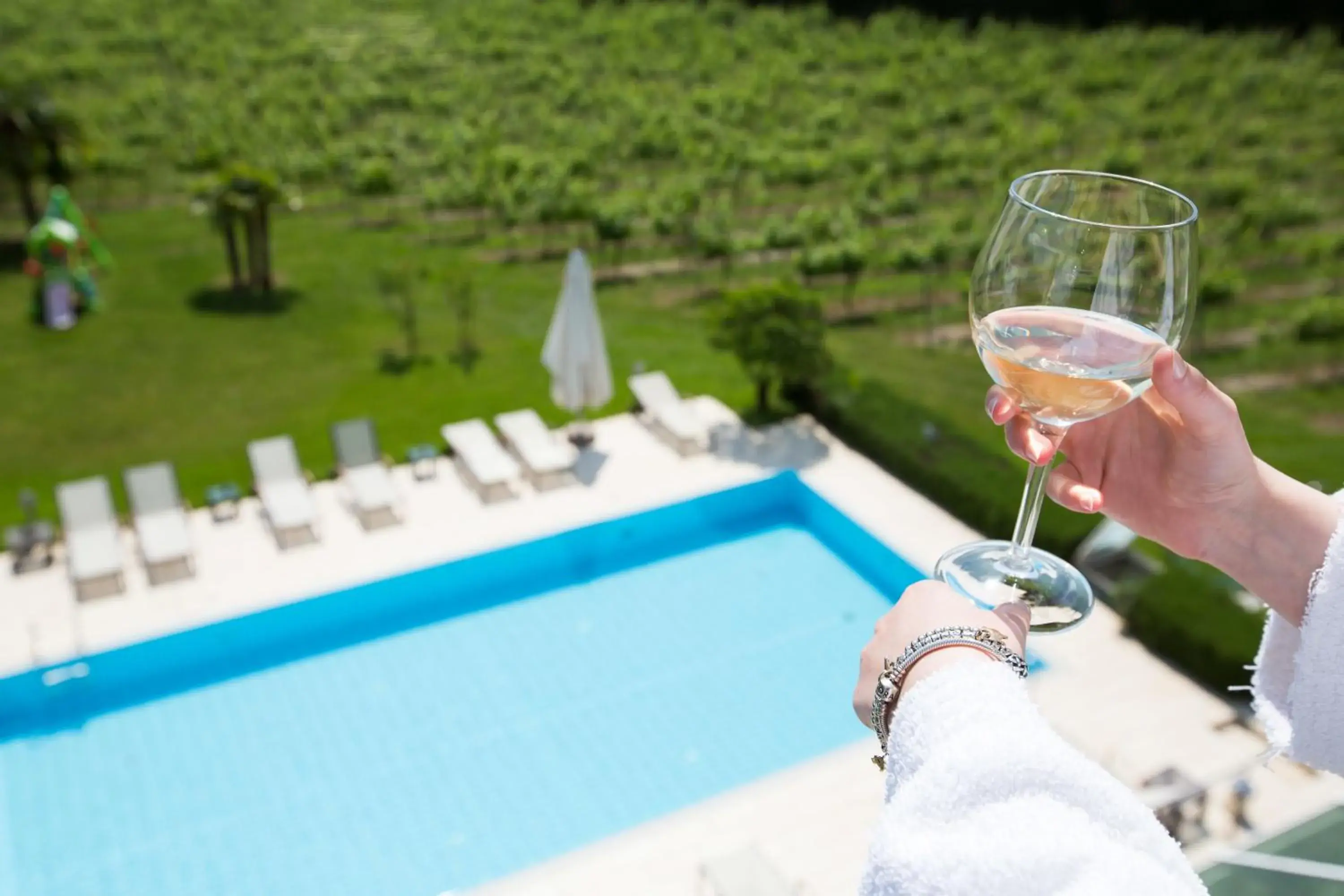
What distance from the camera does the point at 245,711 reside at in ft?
31.1

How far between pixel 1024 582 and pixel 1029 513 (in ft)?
0.47

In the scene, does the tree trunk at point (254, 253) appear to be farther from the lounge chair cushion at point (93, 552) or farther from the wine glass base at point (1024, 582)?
the wine glass base at point (1024, 582)

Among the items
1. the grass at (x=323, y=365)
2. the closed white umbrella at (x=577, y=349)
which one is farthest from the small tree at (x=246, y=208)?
the closed white umbrella at (x=577, y=349)

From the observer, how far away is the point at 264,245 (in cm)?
1739

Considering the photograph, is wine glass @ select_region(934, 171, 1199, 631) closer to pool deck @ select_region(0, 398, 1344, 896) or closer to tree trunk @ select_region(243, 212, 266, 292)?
pool deck @ select_region(0, 398, 1344, 896)

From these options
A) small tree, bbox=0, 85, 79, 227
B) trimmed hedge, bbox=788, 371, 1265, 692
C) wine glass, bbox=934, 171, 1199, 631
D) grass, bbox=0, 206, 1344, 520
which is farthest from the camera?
small tree, bbox=0, 85, 79, 227

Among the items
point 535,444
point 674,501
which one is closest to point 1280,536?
point 674,501

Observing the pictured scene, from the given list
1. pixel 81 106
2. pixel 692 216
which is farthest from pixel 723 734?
pixel 81 106

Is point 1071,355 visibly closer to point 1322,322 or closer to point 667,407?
point 667,407

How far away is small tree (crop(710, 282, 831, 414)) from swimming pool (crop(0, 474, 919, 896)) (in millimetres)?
2421

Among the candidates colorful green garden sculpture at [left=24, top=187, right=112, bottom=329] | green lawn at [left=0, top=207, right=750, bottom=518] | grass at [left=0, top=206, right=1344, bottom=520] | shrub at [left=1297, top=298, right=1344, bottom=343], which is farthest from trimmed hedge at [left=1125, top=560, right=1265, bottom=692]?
colorful green garden sculpture at [left=24, top=187, right=112, bottom=329]

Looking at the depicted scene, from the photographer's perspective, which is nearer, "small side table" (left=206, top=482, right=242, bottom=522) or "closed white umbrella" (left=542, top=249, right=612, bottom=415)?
"small side table" (left=206, top=482, right=242, bottom=522)

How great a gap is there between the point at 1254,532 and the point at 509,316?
15493 millimetres

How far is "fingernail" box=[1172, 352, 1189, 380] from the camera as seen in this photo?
1849 mm
